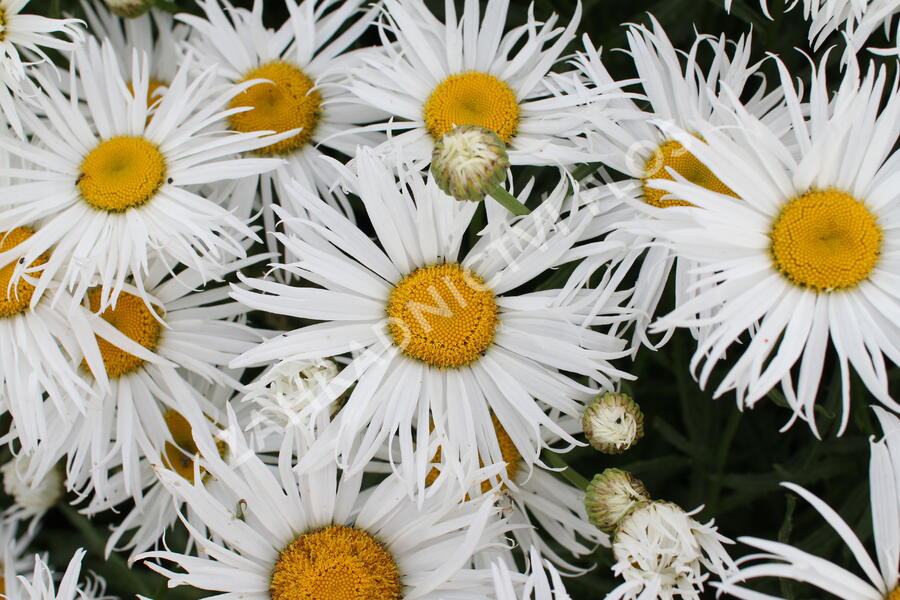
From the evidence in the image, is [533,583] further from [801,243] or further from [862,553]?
[801,243]

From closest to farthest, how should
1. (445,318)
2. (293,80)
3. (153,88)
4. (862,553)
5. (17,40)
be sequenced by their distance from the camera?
(862,553) < (445,318) < (17,40) < (293,80) < (153,88)

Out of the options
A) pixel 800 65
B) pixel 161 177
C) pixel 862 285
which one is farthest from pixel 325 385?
pixel 800 65

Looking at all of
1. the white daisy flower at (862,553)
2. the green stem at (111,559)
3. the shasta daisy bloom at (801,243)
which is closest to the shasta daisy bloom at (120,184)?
the green stem at (111,559)

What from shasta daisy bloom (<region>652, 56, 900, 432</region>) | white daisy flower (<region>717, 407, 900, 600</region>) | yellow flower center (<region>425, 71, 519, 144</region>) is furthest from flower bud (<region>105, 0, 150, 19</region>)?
white daisy flower (<region>717, 407, 900, 600</region>)

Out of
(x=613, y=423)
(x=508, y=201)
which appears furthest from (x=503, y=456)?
(x=508, y=201)

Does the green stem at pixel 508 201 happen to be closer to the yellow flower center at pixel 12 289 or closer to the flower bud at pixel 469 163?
the flower bud at pixel 469 163

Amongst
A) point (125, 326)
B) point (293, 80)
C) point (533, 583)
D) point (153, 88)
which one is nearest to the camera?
point (533, 583)

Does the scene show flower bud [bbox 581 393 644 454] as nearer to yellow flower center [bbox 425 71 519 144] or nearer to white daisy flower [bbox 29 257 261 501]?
yellow flower center [bbox 425 71 519 144]

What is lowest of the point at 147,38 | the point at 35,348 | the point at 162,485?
the point at 162,485
